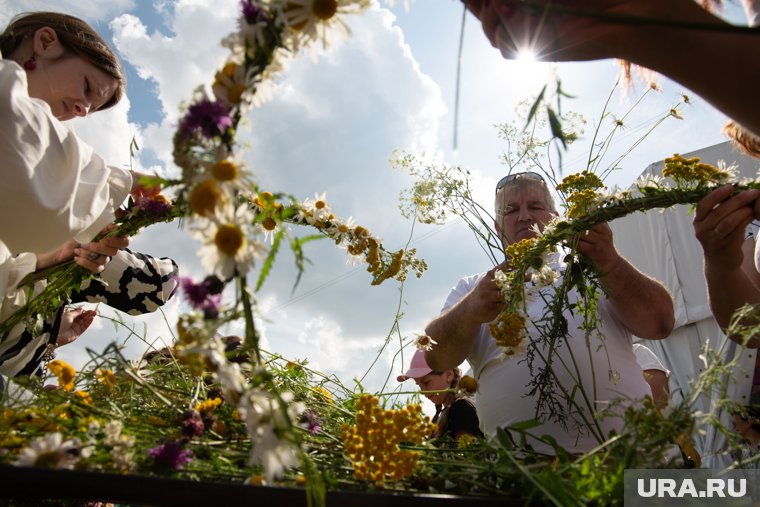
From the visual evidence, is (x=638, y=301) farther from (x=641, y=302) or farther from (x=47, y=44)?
(x=47, y=44)

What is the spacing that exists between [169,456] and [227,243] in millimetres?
271

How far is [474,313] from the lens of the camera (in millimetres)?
1421

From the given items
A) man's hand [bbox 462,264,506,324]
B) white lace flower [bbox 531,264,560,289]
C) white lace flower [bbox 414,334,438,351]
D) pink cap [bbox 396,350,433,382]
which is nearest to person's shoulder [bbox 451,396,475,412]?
pink cap [bbox 396,350,433,382]

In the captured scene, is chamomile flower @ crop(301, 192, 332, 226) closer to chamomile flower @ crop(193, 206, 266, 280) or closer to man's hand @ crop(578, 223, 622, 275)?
man's hand @ crop(578, 223, 622, 275)

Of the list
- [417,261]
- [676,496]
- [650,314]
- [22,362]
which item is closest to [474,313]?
[417,261]

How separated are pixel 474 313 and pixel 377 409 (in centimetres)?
84

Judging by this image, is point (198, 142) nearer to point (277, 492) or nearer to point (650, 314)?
point (277, 492)

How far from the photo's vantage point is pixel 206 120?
0.46 m

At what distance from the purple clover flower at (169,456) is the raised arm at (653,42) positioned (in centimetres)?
56

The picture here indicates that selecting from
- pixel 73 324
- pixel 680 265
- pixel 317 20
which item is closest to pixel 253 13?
pixel 317 20

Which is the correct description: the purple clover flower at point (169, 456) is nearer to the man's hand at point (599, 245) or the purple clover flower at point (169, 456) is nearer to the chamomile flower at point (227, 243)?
the chamomile flower at point (227, 243)

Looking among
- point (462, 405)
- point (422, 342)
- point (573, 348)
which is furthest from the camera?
point (462, 405)

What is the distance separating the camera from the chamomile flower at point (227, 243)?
0.42m

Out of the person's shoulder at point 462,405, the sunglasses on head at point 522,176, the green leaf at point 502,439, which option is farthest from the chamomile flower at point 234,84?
the person's shoulder at point 462,405
